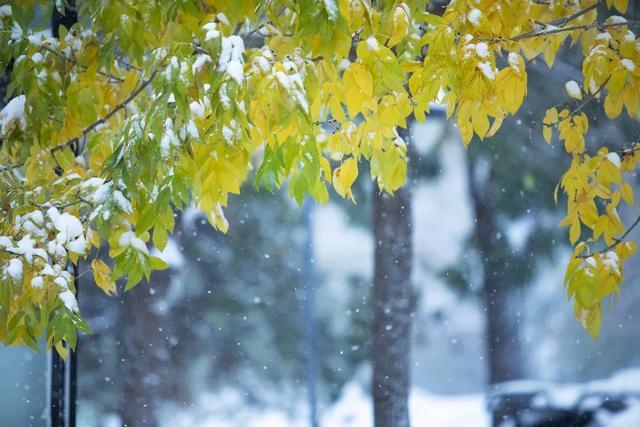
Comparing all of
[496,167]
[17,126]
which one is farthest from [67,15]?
[496,167]

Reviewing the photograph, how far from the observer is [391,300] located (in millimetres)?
3713

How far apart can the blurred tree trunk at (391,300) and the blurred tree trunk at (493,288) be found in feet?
1.04

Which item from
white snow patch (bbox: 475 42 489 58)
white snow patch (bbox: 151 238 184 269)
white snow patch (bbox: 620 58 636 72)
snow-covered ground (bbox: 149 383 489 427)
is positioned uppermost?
white snow patch (bbox: 151 238 184 269)

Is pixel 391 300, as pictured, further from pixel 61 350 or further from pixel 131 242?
pixel 131 242

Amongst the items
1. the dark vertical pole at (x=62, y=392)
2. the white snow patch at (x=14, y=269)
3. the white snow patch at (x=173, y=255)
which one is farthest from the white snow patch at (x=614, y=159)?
the dark vertical pole at (x=62, y=392)

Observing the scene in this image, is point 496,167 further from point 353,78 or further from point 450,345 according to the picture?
point 353,78

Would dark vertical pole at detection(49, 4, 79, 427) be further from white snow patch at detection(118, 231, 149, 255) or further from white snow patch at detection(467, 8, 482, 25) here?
A: white snow patch at detection(467, 8, 482, 25)

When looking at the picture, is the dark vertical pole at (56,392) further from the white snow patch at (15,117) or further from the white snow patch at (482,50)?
the white snow patch at (482,50)

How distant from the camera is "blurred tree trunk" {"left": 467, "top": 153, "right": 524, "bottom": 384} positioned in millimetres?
3746

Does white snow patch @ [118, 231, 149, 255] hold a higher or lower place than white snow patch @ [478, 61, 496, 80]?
lower

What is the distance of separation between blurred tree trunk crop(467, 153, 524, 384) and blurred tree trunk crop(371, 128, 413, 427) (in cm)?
32

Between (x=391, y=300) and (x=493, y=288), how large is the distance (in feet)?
1.57

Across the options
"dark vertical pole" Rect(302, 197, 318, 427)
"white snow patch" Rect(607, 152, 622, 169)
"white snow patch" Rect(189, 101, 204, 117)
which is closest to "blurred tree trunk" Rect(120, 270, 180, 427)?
"dark vertical pole" Rect(302, 197, 318, 427)

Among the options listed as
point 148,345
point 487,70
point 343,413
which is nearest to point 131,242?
point 487,70
